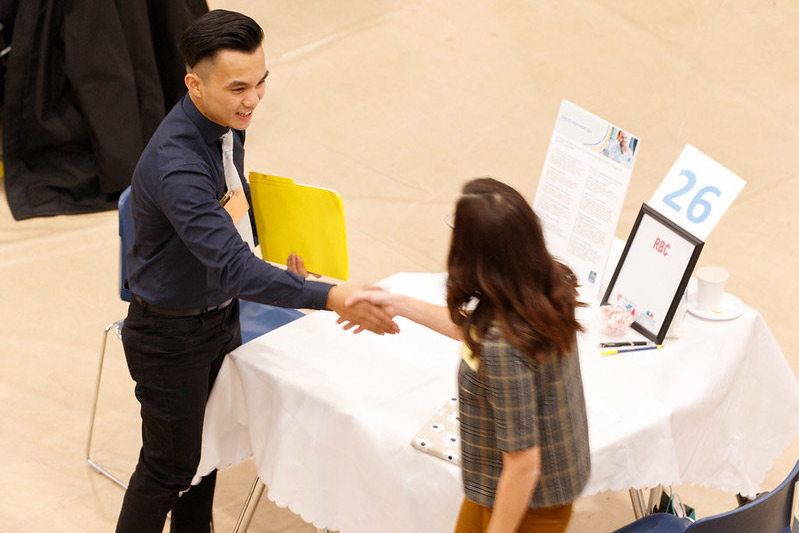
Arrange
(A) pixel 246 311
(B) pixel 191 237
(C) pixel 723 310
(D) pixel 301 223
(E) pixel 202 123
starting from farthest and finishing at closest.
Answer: (A) pixel 246 311 → (C) pixel 723 310 → (D) pixel 301 223 → (E) pixel 202 123 → (B) pixel 191 237

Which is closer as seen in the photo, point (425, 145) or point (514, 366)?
point (514, 366)

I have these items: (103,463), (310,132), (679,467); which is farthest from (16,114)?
(679,467)

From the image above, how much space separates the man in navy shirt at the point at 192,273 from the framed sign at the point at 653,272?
698 millimetres

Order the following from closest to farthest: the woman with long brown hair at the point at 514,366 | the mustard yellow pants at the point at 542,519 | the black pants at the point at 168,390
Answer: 1. the woman with long brown hair at the point at 514,366
2. the mustard yellow pants at the point at 542,519
3. the black pants at the point at 168,390

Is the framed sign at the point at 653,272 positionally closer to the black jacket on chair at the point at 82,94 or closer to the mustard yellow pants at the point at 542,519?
the mustard yellow pants at the point at 542,519


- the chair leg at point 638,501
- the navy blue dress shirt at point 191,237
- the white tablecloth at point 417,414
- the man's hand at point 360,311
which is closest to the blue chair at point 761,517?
the white tablecloth at point 417,414

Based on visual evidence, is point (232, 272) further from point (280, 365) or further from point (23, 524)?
point (23, 524)

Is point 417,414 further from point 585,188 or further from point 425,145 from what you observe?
point 425,145

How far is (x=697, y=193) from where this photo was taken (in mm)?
2734

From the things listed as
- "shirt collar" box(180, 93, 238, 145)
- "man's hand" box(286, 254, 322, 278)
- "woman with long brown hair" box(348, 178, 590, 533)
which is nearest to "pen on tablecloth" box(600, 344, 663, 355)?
"woman with long brown hair" box(348, 178, 590, 533)

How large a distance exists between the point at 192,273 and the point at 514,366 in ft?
3.35

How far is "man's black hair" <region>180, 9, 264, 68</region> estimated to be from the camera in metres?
2.40

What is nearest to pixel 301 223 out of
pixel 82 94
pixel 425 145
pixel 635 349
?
pixel 635 349

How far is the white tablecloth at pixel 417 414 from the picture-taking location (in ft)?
7.80
